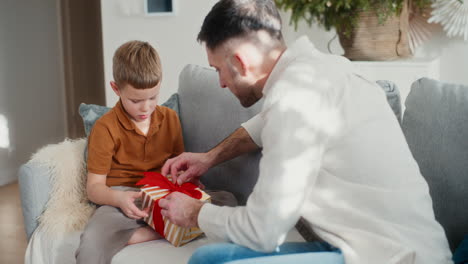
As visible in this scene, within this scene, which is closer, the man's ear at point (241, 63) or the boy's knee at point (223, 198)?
the man's ear at point (241, 63)

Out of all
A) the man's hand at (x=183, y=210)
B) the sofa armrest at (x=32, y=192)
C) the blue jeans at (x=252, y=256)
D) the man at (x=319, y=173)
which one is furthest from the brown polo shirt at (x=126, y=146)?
the blue jeans at (x=252, y=256)

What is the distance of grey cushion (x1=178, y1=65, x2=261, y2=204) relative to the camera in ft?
6.25

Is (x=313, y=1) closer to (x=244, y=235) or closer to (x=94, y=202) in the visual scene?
(x=94, y=202)

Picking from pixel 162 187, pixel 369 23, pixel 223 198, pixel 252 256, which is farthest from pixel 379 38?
pixel 252 256

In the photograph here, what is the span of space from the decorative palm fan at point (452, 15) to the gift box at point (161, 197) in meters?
2.08

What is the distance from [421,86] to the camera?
1.69 meters

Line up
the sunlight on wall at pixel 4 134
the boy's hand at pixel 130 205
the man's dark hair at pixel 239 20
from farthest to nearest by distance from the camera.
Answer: the sunlight on wall at pixel 4 134, the boy's hand at pixel 130 205, the man's dark hair at pixel 239 20

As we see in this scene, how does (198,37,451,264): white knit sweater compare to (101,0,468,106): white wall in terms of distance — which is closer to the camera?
(198,37,451,264): white knit sweater

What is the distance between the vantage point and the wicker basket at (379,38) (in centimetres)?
300

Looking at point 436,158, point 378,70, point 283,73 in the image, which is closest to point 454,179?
point 436,158

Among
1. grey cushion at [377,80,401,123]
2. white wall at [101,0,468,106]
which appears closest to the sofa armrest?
grey cushion at [377,80,401,123]

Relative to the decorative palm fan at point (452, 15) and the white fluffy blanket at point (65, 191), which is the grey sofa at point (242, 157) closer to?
the white fluffy blanket at point (65, 191)

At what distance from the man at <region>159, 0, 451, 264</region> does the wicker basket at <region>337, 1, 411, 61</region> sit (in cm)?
180

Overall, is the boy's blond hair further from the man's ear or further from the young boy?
the man's ear
